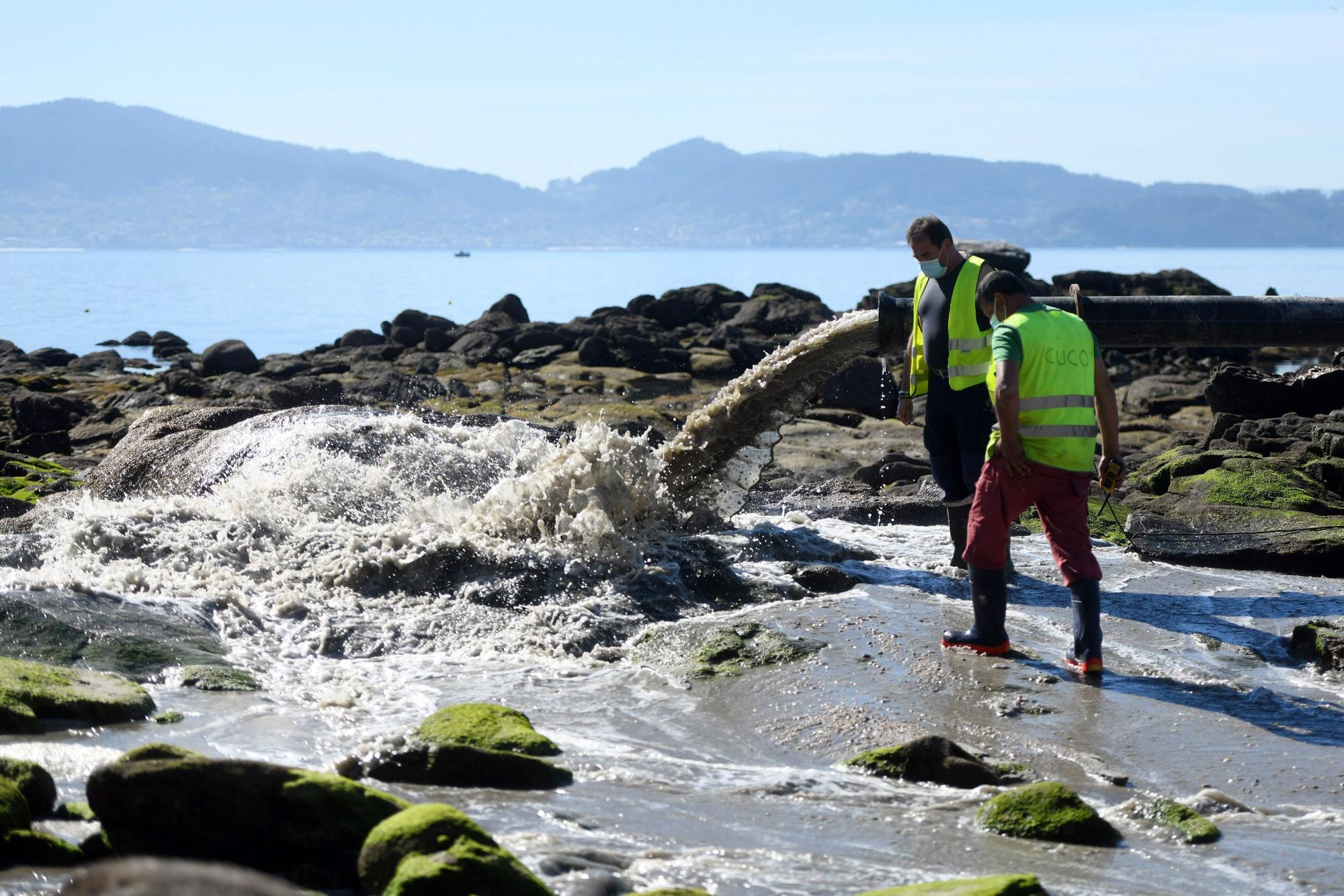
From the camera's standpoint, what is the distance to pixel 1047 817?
16.3ft

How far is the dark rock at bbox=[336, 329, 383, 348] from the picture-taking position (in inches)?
1305

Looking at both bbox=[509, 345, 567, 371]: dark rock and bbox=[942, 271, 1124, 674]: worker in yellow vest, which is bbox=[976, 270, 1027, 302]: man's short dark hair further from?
bbox=[509, 345, 567, 371]: dark rock

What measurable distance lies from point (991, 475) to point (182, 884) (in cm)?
557

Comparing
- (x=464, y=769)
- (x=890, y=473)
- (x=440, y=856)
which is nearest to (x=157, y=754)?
(x=464, y=769)

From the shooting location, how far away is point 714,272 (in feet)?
378

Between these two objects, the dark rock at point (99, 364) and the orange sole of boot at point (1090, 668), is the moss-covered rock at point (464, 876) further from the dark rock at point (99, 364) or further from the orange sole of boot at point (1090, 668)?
the dark rock at point (99, 364)

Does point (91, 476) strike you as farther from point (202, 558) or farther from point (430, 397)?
point (430, 397)

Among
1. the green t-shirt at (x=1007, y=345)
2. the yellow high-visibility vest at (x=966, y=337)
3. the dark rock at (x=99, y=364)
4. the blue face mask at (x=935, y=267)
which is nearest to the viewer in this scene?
the green t-shirt at (x=1007, y=345)

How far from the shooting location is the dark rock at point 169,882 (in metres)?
2.36

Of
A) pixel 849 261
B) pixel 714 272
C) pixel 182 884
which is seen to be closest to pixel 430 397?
pixel 182 884

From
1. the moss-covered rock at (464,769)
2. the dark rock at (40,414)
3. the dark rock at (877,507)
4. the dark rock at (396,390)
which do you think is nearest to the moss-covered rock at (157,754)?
the moss-covered rock at (464,769)

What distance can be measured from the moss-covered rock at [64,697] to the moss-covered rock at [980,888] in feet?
12.8

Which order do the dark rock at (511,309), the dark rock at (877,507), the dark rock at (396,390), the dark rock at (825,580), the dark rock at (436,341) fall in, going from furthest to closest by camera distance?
the dark rock at (511,309)
the dark rock at (436,341)
the dark rock at (396,390)
the dark rock at (877,507)
the dark rock at (825,580)

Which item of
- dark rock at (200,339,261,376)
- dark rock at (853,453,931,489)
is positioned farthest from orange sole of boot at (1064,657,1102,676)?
dark rock at (200,339,261,376)
